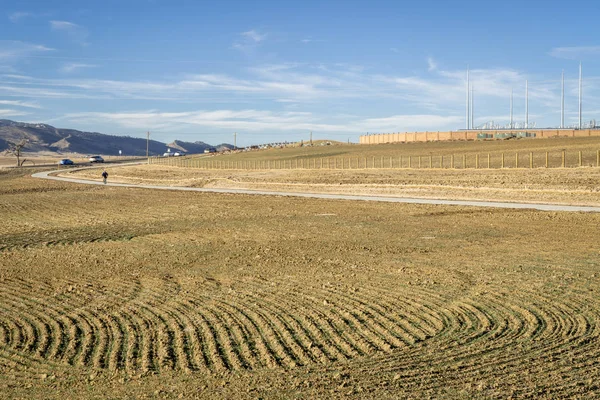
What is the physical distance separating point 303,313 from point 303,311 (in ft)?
0.49

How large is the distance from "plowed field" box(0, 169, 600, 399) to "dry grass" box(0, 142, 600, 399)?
0.04 metres

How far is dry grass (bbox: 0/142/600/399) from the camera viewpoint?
8.81 m

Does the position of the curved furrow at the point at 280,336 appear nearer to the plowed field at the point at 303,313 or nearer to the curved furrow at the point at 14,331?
the plowed field at the point at 303,313

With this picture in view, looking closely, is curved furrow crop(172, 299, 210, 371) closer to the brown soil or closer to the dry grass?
the dry grass

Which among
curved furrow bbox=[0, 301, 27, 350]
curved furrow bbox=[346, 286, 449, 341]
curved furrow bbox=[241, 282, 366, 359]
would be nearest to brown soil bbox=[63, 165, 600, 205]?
curved furrow bbox=[346, 286, 449, 341]

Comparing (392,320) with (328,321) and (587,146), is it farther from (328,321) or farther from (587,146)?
(587,146)

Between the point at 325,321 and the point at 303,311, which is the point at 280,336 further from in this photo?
the point at 303,311

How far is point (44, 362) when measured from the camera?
31.9 feet

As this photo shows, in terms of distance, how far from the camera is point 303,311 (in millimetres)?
12250

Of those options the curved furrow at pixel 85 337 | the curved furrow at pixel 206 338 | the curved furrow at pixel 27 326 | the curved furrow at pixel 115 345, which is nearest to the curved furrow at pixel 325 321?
the curved furrow at pixel 206 338

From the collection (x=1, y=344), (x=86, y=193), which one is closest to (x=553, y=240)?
(x=1, y=344)

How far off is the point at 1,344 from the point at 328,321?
4.62 metres

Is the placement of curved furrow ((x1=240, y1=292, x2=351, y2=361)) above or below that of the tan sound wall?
below

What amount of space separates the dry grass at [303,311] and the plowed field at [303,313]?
36 mm
